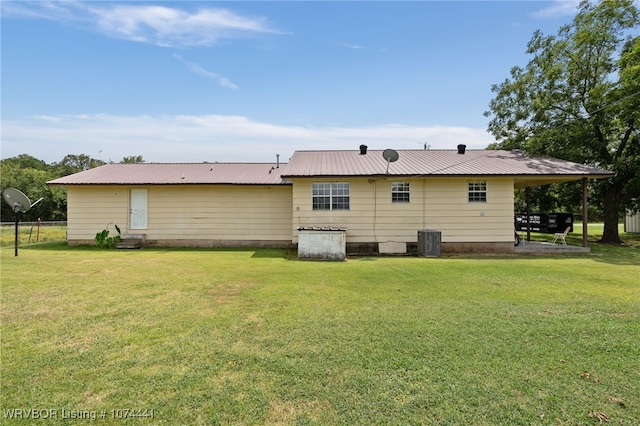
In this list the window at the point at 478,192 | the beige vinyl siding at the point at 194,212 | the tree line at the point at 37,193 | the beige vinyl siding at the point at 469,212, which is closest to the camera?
the beige vinyl siding at the point at 469,212

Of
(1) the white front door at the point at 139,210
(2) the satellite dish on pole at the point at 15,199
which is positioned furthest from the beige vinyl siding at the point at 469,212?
(2) the satellite dish on pole at the point at 15,199

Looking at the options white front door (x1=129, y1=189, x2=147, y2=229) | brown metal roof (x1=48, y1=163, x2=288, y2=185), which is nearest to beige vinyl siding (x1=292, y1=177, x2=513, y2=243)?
brown metal roof (x1=48, y1=163, x2=288, y2=185)

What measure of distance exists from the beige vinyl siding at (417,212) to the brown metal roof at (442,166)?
38 centimetres

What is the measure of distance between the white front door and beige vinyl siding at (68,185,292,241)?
0.19 metres

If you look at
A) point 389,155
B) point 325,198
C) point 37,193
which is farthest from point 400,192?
point 37,193

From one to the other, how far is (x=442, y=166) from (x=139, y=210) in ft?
41.8

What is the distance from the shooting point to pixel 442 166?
506 inches

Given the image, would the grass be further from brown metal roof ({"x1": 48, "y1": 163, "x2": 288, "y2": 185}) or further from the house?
brown metal roof ({"x1": 48, "y1": 163, "x2": 288, "y2": 185})

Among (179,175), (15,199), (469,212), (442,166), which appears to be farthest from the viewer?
(179,175)

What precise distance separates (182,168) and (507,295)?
47.9ft

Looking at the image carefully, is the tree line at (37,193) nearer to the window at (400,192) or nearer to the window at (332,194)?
the window at (332,194)

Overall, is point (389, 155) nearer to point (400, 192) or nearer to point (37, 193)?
point (400, 192)

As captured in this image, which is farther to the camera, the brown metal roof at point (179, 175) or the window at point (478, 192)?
the brown metal roof at point (179, 175)

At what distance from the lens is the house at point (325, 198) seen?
40.0 ft
